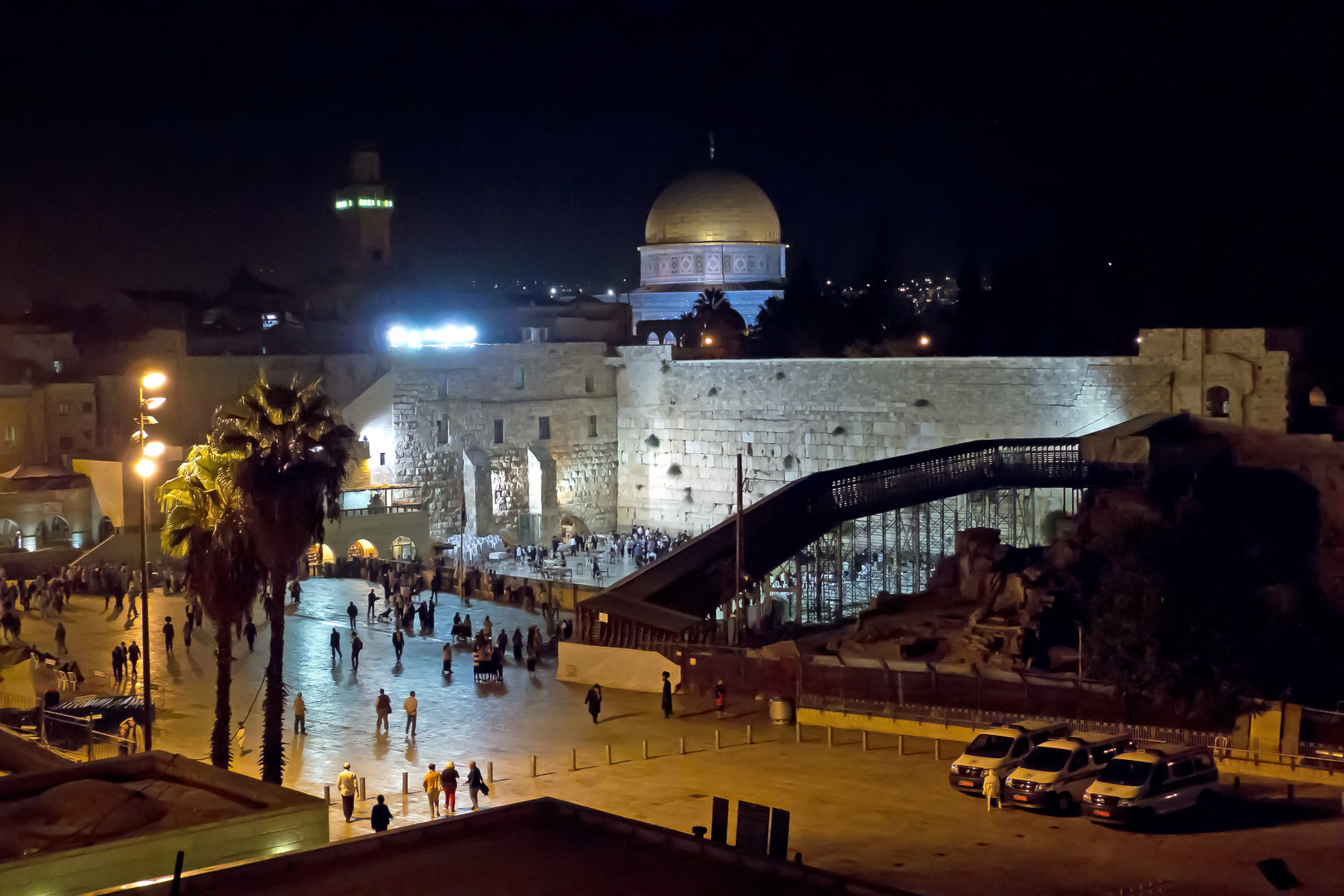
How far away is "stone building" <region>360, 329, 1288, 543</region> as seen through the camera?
103 feet

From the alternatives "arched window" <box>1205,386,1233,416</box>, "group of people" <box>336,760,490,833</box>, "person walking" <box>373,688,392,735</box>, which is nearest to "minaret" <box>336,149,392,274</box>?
"arched window" <box>1205,386,1233,416</box>

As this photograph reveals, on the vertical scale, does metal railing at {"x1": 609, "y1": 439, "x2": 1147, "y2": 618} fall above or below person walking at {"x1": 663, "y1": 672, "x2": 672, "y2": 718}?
above

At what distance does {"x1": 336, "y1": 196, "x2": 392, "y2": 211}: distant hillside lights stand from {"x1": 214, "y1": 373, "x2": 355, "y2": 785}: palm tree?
39007 mm

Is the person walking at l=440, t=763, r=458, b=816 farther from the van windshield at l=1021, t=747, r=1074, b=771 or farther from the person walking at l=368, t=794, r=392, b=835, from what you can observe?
the van windshield at l=1021, t=747, r=1074, b=771

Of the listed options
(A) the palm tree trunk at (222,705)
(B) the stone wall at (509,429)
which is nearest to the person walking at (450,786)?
(A) the palm tree trunk at (222,705)

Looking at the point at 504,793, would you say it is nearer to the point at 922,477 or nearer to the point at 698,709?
the point at 698,709

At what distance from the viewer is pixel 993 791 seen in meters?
14.4

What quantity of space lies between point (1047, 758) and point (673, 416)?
27.0 meters

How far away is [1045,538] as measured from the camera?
2944 cm

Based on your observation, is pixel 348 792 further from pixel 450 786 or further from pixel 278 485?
Result: pixel 278 485

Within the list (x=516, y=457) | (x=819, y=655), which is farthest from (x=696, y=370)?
(x=819, y=655)

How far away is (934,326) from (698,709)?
25.9m

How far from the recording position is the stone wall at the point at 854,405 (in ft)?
94.7

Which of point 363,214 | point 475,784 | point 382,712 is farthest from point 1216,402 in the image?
point 363,214
